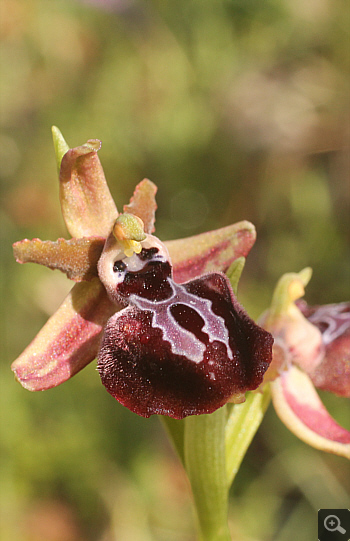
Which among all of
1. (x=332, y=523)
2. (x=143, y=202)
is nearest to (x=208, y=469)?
(x=143, y=202)

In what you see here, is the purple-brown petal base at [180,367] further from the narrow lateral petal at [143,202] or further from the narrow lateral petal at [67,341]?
the narrow lateral petal at [143,202]

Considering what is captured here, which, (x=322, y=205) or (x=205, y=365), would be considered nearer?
(x=205, y=365)

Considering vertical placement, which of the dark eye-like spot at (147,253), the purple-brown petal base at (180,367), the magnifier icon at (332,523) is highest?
the dark eye-like spot at (147,253)

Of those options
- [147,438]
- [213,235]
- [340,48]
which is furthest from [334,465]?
[340,48]

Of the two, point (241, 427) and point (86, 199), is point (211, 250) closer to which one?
point (86, 199)

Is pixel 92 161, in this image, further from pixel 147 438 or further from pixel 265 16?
pixel 265 16

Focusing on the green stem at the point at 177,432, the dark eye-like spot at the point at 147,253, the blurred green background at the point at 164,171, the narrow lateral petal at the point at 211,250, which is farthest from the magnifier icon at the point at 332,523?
the dark eye-like spot at the point at 147,253

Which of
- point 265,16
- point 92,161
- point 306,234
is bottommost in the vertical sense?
point 306,234
